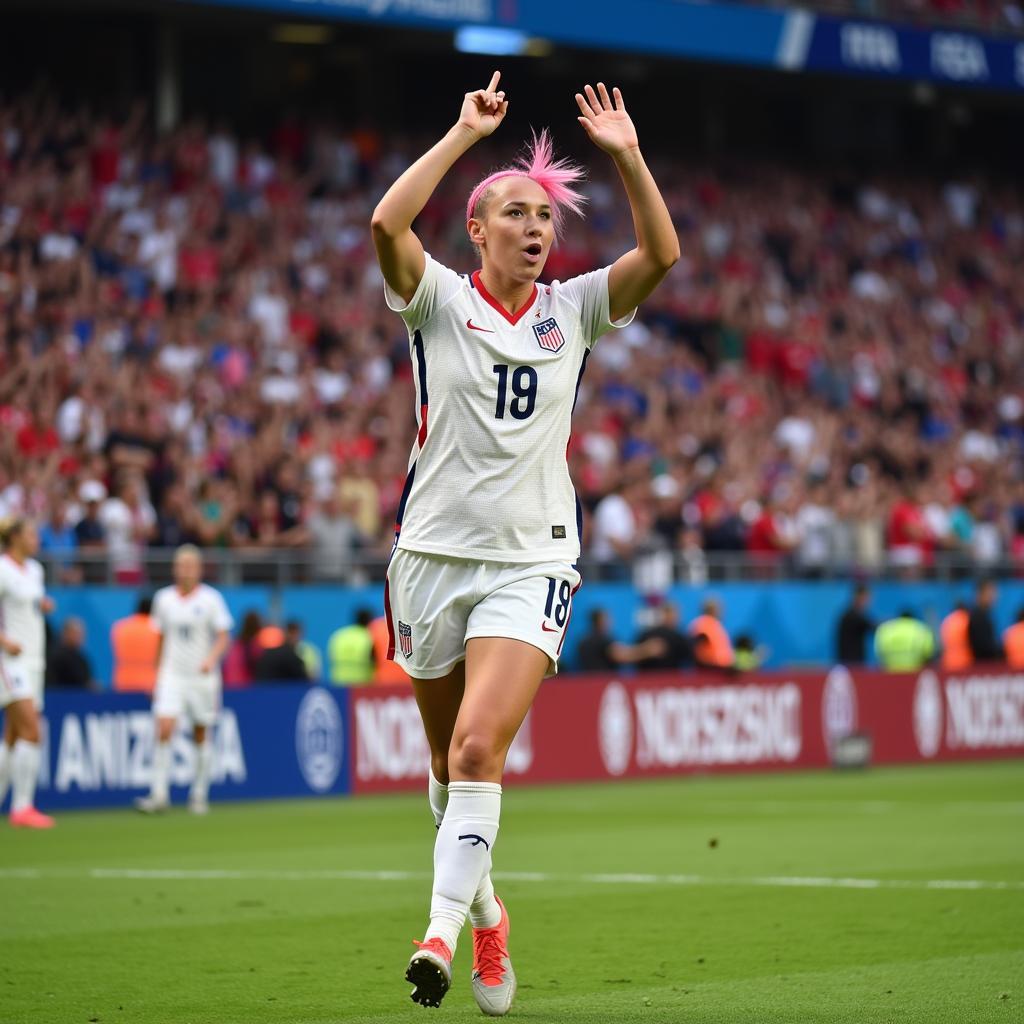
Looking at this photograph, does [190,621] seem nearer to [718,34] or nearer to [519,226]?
[519,226]

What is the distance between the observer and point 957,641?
26.3 meters

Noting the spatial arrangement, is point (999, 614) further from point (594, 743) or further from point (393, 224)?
point (393, 224)

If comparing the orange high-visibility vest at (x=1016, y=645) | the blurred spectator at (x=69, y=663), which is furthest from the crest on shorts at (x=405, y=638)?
the orange high-visibility vest at (x=1016, y=645)

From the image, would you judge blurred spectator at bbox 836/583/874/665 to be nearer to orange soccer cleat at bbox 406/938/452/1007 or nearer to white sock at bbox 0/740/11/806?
white sock at bbox 0/740/11/806

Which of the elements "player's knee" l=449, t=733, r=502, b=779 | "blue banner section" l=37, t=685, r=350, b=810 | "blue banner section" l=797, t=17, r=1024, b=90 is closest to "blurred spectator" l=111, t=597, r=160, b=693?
"blue banner section" l=37, t=685, r=350, b=810

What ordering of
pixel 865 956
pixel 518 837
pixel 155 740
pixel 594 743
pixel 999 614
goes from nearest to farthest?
pixel 865 956
pixel 518 837
pixel 155 740
pixel 594 743
pixel 999 614

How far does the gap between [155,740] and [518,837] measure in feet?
16.4

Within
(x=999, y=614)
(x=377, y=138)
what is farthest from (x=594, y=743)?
(x=377, y=138)

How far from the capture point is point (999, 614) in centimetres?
2798

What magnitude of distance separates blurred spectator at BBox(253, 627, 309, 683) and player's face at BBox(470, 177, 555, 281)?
45.4ft

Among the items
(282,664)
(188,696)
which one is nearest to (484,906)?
(188,696)

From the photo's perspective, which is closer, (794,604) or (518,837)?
(518,837)

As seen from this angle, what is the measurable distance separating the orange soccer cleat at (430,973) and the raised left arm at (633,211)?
226cm

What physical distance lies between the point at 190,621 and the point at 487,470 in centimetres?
1192
